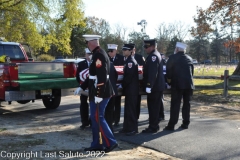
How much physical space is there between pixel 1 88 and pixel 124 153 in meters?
4.72

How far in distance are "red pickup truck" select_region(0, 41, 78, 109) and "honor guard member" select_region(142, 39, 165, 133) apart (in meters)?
3.39

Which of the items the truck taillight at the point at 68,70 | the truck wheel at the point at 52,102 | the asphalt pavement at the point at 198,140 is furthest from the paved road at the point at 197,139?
the truck taillight at the point at 68,70

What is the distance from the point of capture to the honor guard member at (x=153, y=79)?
22.8ft

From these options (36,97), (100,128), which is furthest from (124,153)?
(36,97)

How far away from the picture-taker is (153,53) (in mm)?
7164

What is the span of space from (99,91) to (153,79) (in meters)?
1.74

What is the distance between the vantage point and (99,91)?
18.2 ft

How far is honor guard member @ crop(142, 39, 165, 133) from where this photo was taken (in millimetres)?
6957

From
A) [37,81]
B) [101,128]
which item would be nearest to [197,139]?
[101,128]

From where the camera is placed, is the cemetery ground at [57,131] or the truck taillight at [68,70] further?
the truck taillight at [68,70]

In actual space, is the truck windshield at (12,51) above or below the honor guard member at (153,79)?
above

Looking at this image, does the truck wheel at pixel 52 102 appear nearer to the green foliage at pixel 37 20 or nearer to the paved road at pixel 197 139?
the paved road at pixel 197 139

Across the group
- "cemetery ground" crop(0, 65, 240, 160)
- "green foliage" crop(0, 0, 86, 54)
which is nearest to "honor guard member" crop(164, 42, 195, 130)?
"cemetery ground" crop(0, 65, 240, 160)

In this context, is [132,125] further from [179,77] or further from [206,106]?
[206,106]
